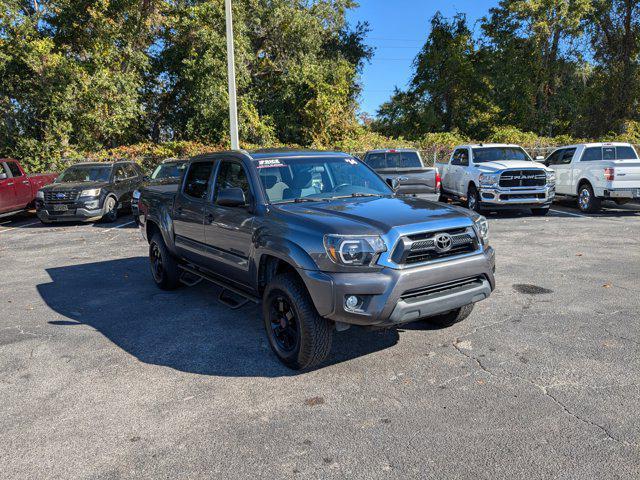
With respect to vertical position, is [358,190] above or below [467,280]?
above

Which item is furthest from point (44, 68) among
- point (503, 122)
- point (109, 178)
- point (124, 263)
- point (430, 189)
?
point (503, 122)

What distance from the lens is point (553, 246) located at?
30.5ft

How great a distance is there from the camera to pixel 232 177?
17.6 ft

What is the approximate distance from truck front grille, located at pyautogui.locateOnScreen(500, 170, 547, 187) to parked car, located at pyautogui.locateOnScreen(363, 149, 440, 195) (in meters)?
1.69

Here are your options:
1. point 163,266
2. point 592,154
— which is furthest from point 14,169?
point 592,154

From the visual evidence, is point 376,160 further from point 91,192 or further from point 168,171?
point 91,192

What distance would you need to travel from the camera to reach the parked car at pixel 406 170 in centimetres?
1254

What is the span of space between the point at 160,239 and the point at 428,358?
13.5 ft

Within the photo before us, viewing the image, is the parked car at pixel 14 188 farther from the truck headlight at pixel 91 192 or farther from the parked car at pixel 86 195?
the truck headlight at pixel 91 192

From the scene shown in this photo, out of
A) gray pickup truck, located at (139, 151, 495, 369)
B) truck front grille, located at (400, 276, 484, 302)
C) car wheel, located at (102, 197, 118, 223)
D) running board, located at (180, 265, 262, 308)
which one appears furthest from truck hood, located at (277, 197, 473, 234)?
car wheel, located at (102, 197, 118, 223)

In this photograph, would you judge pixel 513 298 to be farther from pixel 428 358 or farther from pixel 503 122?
pixel 503 122

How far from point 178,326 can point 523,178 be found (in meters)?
10.2

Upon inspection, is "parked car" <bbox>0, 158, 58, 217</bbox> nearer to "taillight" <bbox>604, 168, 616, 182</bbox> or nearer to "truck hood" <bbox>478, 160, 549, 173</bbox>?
"truck hood" <bbox>478, 160, 549, 173</bbox>

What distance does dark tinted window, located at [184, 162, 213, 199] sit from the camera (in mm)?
5818
